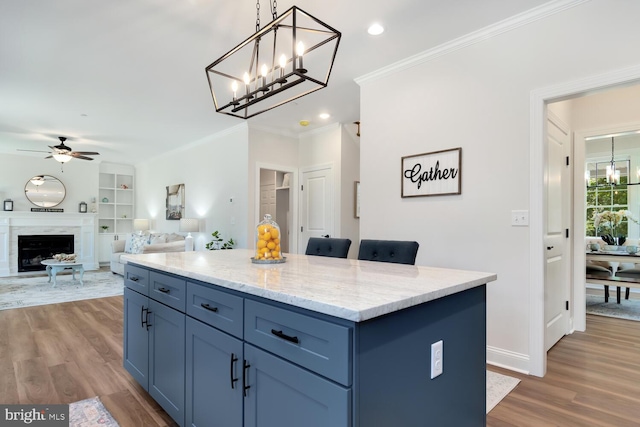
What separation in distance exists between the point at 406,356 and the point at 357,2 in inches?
93.7

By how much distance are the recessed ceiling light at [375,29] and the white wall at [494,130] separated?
0.62 meters

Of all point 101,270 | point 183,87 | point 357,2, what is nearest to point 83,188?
point 101,270

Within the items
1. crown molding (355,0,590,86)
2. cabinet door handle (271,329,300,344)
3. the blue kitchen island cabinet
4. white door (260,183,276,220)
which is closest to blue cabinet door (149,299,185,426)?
the blue kitchen island cabinet

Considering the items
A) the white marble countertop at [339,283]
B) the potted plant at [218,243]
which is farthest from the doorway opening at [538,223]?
the potted plant at [218,243]

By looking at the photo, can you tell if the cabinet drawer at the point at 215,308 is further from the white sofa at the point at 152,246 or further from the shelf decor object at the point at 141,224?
the shelf decor object at the point at 141,224

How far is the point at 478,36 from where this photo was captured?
284cm

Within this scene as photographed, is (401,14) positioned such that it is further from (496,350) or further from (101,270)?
(101,270)

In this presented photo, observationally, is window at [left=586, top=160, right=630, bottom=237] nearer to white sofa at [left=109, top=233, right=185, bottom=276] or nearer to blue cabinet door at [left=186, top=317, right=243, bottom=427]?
blue cabinet door at [left=186, top=317, right=243, bottom=427]

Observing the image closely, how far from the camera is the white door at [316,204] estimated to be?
5.62m

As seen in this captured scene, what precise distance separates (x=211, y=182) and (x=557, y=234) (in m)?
5.28

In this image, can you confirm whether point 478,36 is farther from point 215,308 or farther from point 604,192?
point 604,192

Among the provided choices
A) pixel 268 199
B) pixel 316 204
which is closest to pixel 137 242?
pixel 268 199

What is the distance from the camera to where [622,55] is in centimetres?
224

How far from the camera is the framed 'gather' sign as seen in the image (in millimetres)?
3000
